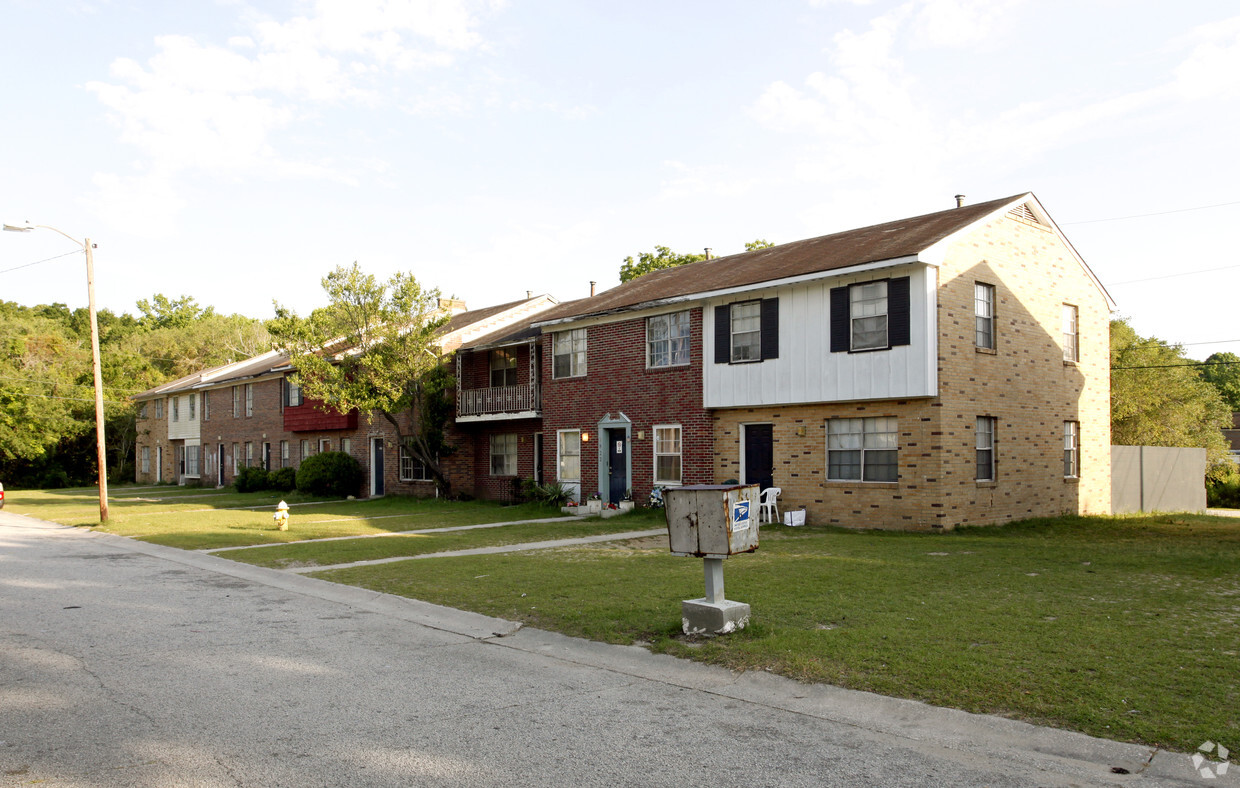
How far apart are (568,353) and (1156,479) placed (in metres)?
16.9

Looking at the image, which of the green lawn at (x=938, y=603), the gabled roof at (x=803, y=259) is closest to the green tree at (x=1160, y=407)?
the green lawn at (x=938, y=603)

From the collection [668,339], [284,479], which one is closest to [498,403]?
[668,339]

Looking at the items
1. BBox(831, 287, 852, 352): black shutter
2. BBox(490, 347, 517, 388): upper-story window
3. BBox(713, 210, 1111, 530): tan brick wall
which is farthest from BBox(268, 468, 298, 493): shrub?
BBox(831, 287, 852, 352): black shutter

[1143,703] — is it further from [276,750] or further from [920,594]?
[276,750]

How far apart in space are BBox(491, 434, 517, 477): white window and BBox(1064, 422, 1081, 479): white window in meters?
15.3

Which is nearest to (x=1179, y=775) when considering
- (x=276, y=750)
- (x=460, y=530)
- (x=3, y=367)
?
(x=276, y=750)

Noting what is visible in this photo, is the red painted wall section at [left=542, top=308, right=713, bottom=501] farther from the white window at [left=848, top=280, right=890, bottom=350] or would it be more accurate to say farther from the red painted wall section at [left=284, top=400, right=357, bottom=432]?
the red painted wall section at [left=284, top=400, right=357, bottom=432]

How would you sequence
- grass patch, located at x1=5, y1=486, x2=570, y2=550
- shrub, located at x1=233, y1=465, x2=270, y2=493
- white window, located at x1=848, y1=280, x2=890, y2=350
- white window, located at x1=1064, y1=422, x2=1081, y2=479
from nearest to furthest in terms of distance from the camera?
white window, located at x1=848, y1=280, x2=890, y2=350
grass patch, located at x1=5, y1=486, x2=570, y2=550
white window, located at x1=1064, y1=422, x2=1081, y2=479
shrub, located at x1=233, y1=465, x2=270, y2=493

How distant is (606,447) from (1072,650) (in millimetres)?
16828

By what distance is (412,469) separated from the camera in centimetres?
3108

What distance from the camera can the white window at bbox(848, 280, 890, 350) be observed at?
56.6 ft

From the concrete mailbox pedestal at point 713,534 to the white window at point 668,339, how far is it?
13580 mm

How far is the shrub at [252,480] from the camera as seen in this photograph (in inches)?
1471

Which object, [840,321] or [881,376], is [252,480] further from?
[881,376]
